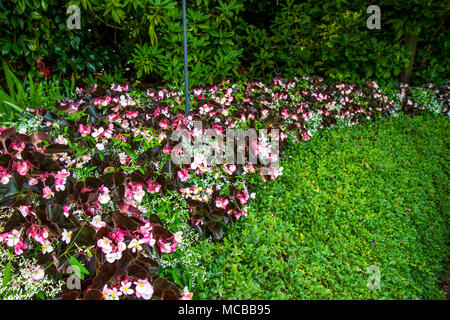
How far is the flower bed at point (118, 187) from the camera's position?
119 cm

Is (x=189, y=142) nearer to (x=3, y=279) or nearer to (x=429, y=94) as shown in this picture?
(x=3, y=279)

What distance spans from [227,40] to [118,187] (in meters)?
2.97

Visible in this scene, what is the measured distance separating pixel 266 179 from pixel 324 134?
1.73m

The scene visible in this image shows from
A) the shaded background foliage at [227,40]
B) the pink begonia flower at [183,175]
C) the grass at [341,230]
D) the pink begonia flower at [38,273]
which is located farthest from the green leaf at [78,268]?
the shaded background foliage at [227,40]

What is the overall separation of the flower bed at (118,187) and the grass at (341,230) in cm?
21

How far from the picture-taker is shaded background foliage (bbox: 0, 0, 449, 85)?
339 centimetres

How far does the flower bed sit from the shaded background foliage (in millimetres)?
779

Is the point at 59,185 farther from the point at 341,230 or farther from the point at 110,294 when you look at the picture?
the point at 341,230

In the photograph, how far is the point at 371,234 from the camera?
2.30 m

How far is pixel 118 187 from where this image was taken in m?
1.38

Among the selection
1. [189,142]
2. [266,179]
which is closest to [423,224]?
[266,179]

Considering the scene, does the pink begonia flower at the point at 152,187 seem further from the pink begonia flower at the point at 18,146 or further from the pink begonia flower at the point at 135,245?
the pink begonia flower at the point at 18,146

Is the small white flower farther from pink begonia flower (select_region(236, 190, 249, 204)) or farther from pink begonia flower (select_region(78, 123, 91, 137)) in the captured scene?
pink begonia flower (select_region(236, 190, 249, 204))

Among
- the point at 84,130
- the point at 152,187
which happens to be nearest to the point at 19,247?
the point at 152,187
